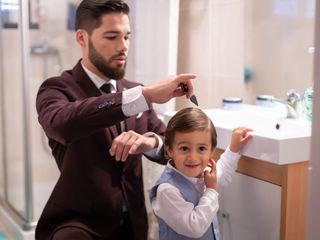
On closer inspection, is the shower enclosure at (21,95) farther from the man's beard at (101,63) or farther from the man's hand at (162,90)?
the man's hand at (162,90)

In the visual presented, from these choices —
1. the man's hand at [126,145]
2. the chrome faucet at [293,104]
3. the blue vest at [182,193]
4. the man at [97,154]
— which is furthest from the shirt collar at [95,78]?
the chrome faucet at [293,104]

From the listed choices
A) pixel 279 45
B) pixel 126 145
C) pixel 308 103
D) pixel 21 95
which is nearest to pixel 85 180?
pixel 126 145

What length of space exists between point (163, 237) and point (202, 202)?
0.17m

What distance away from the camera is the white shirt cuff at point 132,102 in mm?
1145

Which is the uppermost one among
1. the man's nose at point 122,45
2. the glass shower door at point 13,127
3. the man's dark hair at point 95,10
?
the man's dark hair at point 95,10

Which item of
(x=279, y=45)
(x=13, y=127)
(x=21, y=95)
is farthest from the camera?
(x=13, y=127)

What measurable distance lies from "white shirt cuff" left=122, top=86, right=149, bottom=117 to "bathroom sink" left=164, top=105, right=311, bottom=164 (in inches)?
16.4

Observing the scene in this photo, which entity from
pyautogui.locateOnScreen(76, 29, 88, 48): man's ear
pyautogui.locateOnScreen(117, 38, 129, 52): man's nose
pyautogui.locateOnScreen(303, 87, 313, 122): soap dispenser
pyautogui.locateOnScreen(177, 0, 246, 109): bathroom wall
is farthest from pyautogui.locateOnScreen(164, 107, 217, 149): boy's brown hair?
pyautogui.locateOnScreen(177, 0, 246, 109): bathroom wall

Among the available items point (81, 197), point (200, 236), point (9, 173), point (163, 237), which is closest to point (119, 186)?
point (81, 197)

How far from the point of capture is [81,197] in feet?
4.42

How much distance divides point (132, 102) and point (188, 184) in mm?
291

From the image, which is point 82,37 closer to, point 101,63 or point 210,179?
point 101,63

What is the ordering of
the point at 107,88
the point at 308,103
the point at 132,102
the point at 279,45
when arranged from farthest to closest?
the point at 279,45
the point at 308,103
the point at 107,88
the point at 132,102

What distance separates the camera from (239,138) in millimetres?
1396
